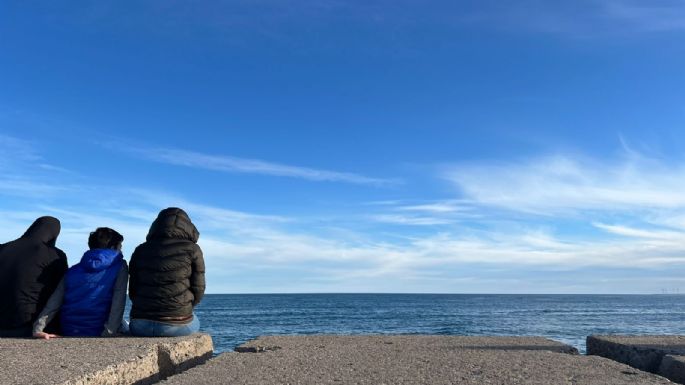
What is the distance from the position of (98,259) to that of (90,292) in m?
0.45

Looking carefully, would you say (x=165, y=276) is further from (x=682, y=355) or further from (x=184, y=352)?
(x=682, y=355)

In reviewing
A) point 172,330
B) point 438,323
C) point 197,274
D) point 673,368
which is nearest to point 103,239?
point 197,274

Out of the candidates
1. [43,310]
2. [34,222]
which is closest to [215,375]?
[43,310]

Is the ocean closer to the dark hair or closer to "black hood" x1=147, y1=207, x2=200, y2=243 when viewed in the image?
the dark hair

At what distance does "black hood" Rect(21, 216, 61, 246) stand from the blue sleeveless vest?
567 mm

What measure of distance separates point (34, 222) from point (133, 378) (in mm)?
3358

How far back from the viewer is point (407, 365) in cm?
603

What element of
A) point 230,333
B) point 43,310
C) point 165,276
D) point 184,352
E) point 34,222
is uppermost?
point 34,222

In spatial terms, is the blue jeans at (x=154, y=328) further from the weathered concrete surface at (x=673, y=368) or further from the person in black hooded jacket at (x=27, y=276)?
the weathered concrete surface at (x=673, y=368)

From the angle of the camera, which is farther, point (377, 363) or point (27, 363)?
point (377, 363)

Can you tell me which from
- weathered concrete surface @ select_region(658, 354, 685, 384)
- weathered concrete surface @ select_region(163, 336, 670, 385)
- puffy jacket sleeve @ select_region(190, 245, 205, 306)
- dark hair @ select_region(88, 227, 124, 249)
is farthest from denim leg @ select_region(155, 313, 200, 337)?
weathered concrete surface @ select_region(658, 354, 685, 384)

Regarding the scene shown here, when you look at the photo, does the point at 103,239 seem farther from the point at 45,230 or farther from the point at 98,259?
the point at 45,230

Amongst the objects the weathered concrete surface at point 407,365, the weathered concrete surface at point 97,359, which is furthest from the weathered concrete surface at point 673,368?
the weathered concrete surface at point 97,359

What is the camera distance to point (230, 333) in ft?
116
